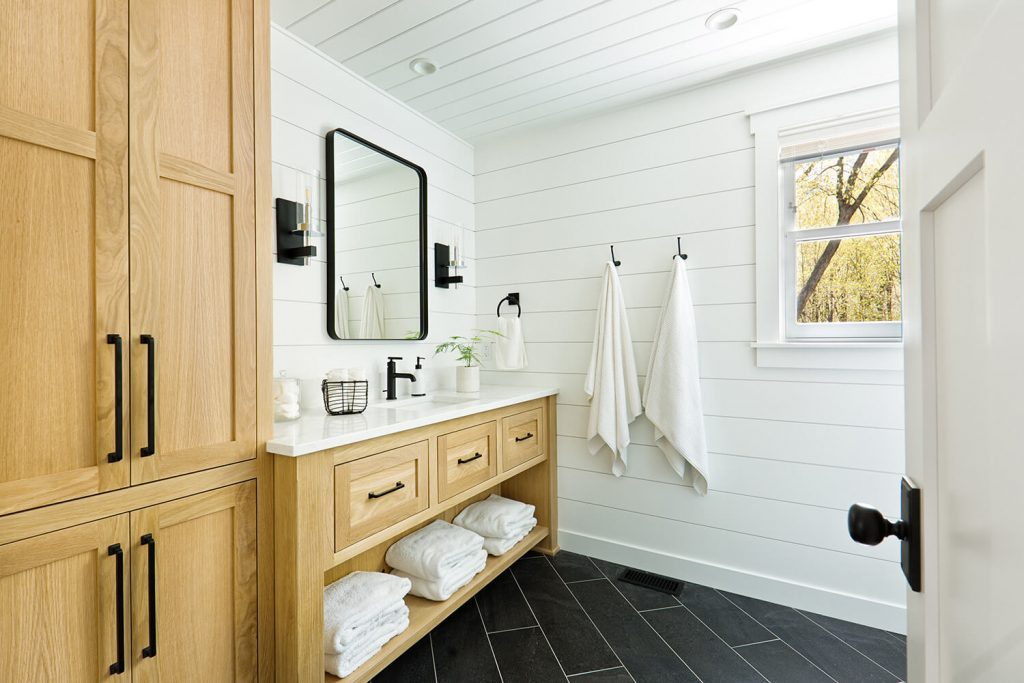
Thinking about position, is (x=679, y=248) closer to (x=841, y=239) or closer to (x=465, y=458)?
(x=841, y=239)

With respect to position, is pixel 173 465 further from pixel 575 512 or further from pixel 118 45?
pixel 575 512

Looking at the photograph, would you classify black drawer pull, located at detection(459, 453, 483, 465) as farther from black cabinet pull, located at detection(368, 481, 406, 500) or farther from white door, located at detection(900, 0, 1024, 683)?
white door, located at detection(900, 0, 1024, 683)

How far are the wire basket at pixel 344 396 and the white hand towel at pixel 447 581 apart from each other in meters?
0.75

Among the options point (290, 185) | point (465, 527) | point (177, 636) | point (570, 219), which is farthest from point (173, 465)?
point (570, 219)

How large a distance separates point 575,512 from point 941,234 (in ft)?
7.97

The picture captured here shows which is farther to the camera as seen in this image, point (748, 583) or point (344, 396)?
point (748, 583)

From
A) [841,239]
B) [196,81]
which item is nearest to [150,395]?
[196,81]

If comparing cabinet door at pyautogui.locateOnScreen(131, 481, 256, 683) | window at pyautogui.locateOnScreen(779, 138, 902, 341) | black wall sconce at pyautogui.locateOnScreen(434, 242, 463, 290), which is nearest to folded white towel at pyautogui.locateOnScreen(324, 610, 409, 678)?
cabinet door at pyautogui.locateOnScreen(131, 481, 256, 683)

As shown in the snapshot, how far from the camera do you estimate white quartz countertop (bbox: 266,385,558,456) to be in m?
1.42

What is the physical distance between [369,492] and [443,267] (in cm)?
144

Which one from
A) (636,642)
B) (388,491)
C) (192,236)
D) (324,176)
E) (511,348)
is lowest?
(636,642)

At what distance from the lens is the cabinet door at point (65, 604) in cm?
98

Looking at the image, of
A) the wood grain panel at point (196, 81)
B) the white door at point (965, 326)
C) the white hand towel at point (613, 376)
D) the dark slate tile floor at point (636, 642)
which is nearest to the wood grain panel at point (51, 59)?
the wood grain panel at point (196, 81)

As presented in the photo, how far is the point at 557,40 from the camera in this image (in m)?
2.03
